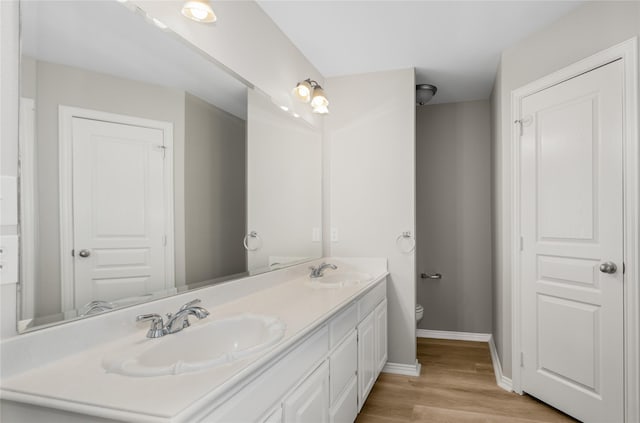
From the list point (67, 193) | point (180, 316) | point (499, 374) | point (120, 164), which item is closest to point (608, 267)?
point (499, 374)

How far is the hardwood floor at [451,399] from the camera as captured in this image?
2389mm

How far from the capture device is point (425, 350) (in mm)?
3656

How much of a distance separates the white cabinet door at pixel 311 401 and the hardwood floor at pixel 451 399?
0.87 meters

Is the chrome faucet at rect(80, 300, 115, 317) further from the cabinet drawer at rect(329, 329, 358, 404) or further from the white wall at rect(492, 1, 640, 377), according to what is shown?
the white wall at rect(492, 1, 640, 377)

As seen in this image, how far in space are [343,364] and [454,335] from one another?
2.49 meters

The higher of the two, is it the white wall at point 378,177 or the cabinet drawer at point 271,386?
the white wall at point 378,177

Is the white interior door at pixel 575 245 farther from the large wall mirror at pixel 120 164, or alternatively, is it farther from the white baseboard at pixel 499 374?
the large wall mirror at pixel 120 164

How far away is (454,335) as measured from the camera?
400 cm

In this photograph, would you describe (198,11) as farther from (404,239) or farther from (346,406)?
(404,239)

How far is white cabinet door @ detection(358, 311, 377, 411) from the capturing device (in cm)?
225

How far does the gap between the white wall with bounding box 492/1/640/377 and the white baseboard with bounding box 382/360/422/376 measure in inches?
25.6

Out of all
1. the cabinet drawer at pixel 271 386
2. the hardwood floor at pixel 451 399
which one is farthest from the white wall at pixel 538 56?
the cabinet drawer at pixel 271 386

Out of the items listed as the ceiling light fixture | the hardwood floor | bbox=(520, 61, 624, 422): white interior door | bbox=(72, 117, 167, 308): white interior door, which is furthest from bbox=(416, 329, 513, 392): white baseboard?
bbox=(72, 117, 167, 308): white interior door

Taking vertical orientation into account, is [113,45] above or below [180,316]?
above
